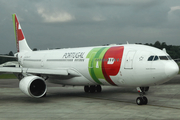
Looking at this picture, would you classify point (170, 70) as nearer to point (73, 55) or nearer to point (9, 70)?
point (73, 55)

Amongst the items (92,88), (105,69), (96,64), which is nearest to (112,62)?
(105,69)

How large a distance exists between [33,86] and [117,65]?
6.07 m

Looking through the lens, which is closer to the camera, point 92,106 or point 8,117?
point 8,117

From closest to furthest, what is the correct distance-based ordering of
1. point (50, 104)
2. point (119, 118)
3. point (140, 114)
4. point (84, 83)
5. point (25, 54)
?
point (119, 118), point (140, 114), point (50, 104), point (84, 83), point (25, 54)

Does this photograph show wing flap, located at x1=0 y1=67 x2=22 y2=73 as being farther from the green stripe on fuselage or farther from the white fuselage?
the green stripe on fuselage

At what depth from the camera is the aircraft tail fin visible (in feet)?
97.3

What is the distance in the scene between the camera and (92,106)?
15.5 meters

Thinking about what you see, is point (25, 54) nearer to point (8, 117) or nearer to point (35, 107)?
point (35, 107)

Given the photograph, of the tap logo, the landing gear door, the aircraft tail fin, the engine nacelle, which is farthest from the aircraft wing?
the aircraft tail fin

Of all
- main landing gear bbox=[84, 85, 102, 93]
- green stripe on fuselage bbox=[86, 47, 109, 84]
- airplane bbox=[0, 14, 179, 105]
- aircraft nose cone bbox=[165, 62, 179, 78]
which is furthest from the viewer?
main landing gear bbox=[84, 85, 102, 93]

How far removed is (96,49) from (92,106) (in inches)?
199

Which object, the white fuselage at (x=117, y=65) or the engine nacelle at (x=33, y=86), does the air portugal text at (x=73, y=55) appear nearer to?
the white fuselage at (x=117, y=65)

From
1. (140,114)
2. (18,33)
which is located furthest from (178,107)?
(18,33)

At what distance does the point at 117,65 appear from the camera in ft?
52.9
